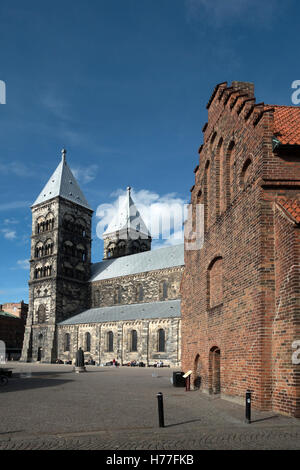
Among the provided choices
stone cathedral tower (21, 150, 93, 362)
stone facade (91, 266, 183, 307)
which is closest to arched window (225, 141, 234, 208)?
stone facade (91, 266, 183, 307)

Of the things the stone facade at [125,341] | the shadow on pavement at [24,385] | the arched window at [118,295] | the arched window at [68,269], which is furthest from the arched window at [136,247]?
the shadow on pavement at [24,385]

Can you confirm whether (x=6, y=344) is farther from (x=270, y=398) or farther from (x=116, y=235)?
(x=270, y=398)

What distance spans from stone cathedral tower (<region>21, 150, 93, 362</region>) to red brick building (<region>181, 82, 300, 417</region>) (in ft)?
161

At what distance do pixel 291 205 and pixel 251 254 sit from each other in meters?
1.80

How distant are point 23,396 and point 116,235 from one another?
6144cm

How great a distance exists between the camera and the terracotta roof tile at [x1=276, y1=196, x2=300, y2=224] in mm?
11477

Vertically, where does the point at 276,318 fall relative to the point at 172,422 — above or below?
above

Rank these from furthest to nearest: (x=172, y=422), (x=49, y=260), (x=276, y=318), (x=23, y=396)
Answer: (x=49, y=260) < (x=23, y=396) < (x=276, y=318) < (x=172, y=422)

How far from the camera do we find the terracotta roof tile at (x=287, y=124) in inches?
504

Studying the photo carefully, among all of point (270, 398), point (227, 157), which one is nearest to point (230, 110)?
point (227, 157)

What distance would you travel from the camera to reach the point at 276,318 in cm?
1167

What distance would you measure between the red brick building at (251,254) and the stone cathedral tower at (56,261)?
49.0m

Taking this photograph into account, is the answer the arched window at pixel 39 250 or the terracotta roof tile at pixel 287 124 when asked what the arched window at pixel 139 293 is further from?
the terracotta roof tile at pixel 287 124

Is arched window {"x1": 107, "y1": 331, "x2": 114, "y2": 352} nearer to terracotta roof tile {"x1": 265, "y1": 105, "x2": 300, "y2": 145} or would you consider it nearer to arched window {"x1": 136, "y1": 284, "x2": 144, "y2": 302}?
arched window {"x1": 136, "y1": 284, "x2": 144, "y2": 302}
